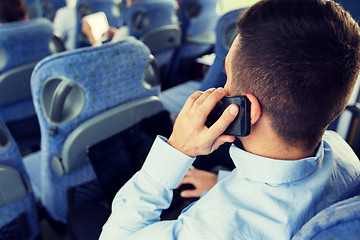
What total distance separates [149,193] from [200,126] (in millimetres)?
208

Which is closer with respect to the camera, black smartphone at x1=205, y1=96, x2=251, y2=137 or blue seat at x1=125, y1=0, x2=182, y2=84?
black smartphone at x1=205, y1=96, x2=251, y2=137

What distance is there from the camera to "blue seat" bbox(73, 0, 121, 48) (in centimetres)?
313

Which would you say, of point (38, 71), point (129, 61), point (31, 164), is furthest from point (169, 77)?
point (38, 71)

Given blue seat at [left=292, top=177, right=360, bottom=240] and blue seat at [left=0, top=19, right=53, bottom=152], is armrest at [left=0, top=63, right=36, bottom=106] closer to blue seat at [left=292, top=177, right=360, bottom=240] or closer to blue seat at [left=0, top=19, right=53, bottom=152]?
blue seat at [left=0, top=19, right=53, bottom=152]

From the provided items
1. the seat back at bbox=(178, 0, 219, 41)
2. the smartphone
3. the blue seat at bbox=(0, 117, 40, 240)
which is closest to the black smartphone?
the blue seat at bbox=(0, 117, 40, 240)

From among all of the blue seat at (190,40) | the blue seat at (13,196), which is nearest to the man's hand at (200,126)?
the blue seat at (13,196)

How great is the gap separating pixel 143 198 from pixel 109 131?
458 mm

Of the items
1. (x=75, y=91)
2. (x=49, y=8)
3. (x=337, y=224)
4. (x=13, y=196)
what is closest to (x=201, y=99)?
(x=337, y=224)

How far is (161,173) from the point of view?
0.69m

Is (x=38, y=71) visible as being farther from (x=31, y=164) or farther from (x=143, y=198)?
(x=31, y=164)

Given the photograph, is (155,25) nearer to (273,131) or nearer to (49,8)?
(273,131)

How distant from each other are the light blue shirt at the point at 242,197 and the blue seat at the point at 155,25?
1.77 meters

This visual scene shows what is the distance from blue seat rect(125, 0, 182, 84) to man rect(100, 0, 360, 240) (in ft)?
5.83

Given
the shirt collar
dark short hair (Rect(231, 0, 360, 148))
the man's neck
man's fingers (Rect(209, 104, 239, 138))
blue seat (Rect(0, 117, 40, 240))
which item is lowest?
blue seat (Rect(0, 117, 40, 240))
